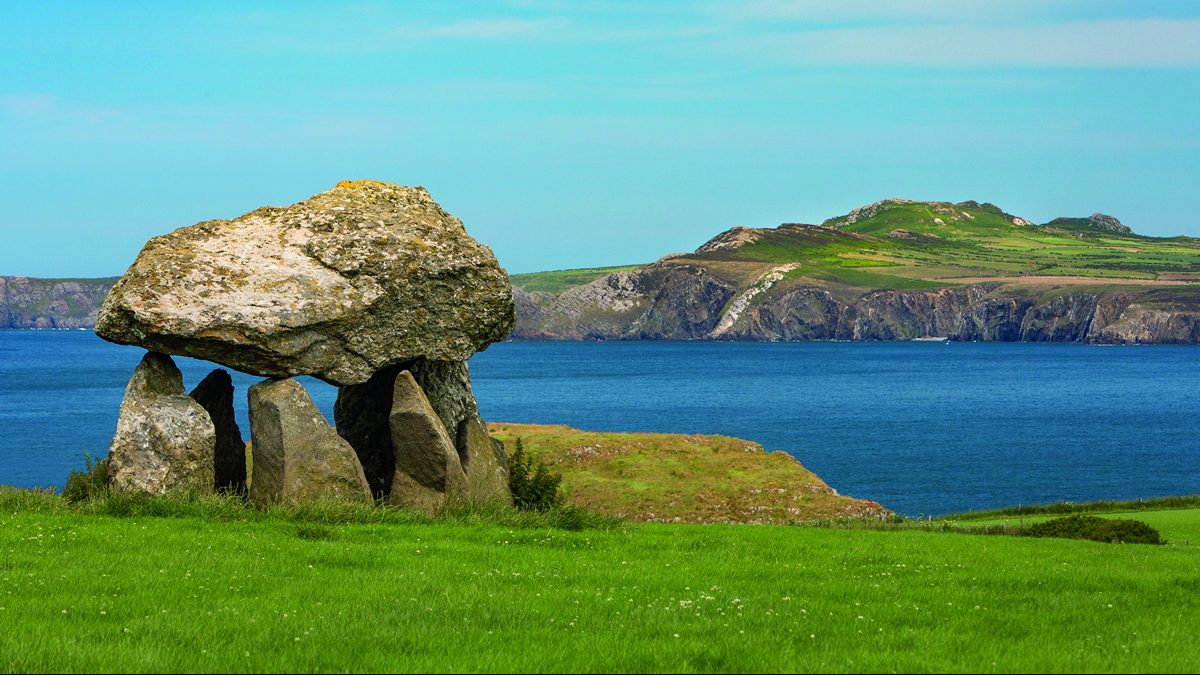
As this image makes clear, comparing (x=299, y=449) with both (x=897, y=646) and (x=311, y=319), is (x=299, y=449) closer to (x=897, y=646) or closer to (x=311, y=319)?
(x=311, y=319)

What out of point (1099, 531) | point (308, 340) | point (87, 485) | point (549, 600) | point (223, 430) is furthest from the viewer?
point (223, 430)

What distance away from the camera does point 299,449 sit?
21.1 m

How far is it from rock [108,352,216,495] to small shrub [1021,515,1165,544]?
16899 millimetres

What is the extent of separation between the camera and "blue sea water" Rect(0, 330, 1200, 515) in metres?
61.3

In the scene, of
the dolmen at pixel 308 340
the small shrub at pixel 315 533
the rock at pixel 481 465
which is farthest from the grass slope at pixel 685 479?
the small shrub at pixel 315 533

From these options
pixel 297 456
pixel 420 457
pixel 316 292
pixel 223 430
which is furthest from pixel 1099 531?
pixel 223 430

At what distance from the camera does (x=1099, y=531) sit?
23.1 m

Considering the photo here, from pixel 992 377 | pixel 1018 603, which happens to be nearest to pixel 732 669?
pixel 1018 603

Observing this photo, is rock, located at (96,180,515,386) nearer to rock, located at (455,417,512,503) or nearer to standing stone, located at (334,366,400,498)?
rock, located at (455,417,512,503)

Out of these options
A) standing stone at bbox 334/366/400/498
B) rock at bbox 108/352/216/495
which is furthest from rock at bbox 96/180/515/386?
standing stone at bbox 334/366/400/498

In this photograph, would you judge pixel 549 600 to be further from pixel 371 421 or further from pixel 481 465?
pixel 371 421

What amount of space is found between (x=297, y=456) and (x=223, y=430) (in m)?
3.83

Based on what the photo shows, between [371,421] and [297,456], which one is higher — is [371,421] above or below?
above

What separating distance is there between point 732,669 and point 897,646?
1.99m
